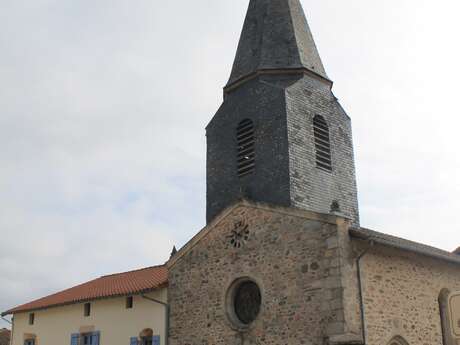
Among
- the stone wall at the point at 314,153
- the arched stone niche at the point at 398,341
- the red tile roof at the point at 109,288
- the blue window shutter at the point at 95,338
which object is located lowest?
the arched stone niche at the point at 398,341

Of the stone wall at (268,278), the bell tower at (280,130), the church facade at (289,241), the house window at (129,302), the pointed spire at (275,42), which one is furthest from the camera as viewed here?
the pointed spire at (275,42)

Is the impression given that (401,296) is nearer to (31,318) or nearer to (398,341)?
(398,341)

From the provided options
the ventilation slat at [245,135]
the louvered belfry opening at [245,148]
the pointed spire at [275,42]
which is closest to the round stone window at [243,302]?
the louvered belfry opening at [245,148]

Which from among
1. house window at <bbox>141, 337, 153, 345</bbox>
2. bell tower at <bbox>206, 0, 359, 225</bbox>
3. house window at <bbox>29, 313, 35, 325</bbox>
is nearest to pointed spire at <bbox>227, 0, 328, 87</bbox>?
bell tower at <bbox>206, 0, 359, 225</bbox>

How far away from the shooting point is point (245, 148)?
17.4 meters

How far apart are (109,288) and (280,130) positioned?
7.62 metres

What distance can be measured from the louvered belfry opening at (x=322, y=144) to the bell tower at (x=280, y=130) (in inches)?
1.2

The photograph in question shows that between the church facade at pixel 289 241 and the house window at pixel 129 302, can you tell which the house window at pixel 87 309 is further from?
the church facade at pixel 289 241

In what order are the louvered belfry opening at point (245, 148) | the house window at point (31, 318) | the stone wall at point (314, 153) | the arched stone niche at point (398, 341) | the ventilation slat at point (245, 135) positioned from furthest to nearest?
the house window at point (31, 318), the ventilation slat at point (245, 135), the louvered belfry opening at point (245, 148), the stone wall at point (314, 153), the arched stone niche at point (398, 341)

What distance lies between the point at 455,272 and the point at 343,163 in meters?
4.62

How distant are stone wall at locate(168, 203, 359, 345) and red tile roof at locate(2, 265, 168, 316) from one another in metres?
1.29

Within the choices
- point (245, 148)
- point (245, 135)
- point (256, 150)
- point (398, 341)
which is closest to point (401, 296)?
point (398, 341)

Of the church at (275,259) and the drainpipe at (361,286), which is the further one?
the church at (275,259)

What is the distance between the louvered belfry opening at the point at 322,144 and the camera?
17016 mm
